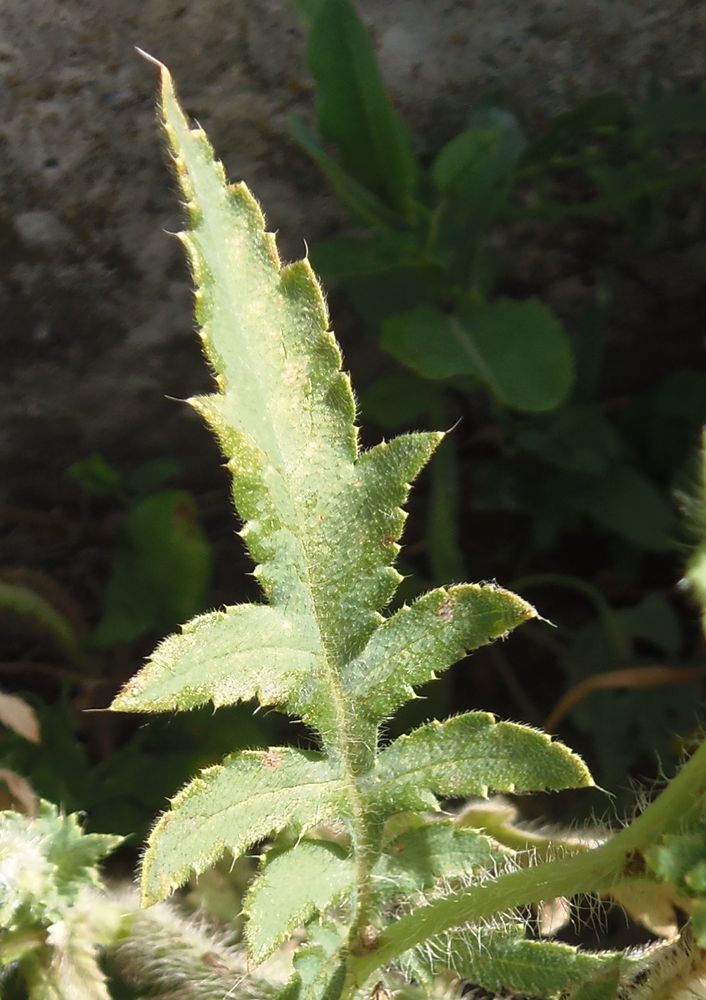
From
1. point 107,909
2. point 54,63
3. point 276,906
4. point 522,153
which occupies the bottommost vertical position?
point 107,909

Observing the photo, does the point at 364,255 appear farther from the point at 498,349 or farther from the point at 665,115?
the point at 665,115

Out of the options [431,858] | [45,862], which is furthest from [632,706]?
[45,862]

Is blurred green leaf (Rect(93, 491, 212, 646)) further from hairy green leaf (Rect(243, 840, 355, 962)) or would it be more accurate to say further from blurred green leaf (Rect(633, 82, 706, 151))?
blurred green leaf (Rect(633, 82, 706, 151))

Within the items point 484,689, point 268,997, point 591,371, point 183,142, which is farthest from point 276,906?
point 591,371

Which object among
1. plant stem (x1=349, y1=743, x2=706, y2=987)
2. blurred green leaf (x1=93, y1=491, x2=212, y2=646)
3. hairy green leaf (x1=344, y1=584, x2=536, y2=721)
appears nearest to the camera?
plant stem (x1=349, y1=743, x2=706, y2=987)

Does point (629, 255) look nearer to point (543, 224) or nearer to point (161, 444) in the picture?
point (543, 224)

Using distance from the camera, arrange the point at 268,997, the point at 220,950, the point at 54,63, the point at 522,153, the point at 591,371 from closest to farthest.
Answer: the point at 268,997, the point at 220,950, the point at 54,63, the point at 522,153, the point at 591,371

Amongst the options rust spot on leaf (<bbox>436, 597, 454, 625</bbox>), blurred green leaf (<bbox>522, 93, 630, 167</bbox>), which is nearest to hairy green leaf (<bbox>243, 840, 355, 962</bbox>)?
rust spot on leaf (<bbox>436, 597, 454, 625</bbox>)
